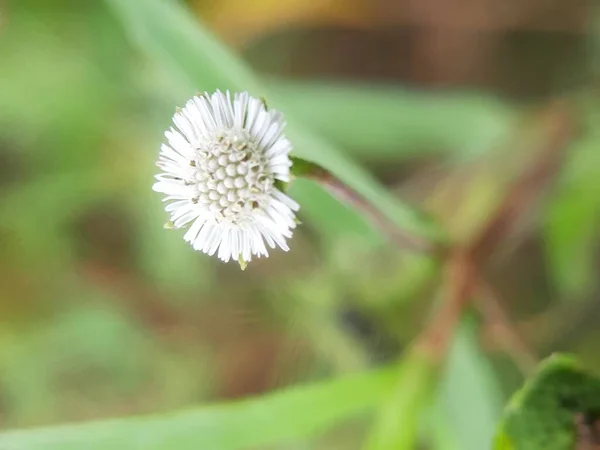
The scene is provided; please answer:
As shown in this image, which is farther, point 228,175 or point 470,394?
point 470,394

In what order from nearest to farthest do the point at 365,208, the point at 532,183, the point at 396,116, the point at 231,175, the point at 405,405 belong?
the point at 231,175, the point at 365,208, the point at 405,405, the point at 532,183, the point at 396,116

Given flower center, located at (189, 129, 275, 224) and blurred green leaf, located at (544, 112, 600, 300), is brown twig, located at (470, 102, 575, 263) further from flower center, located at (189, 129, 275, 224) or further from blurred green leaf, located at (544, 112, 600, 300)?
flower center, located at (189, 129, 275, 224)

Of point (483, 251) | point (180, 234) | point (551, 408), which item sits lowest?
point (551, 408)

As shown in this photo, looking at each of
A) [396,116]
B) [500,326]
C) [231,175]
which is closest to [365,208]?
[231,175]

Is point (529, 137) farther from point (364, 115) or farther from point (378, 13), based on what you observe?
point (378, 13)

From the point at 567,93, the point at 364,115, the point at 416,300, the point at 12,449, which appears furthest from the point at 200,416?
the point at 567,93

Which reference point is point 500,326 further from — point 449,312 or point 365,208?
point 365,208
